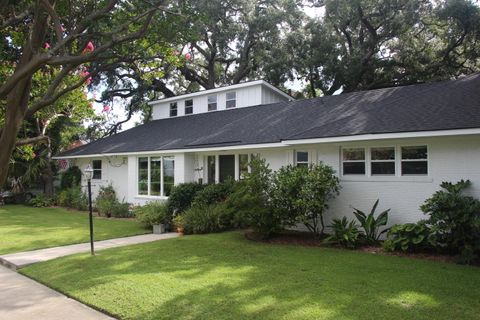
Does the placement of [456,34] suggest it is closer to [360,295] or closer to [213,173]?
[213,173]

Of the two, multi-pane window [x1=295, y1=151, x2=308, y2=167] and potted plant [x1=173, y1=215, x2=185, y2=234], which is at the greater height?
multi-pane window [x1=295, y1=151, x2=308, y2=167]

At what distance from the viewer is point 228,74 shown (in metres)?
34.8

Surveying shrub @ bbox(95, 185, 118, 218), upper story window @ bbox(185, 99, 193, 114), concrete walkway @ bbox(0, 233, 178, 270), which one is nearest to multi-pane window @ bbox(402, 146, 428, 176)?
concrete walkway @ bbox(0, 233, 178, 270)

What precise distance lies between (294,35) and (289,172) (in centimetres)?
1954

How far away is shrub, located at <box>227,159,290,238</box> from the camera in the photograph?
33.4 feet

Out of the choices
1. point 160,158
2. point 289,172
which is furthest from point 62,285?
point 160,158

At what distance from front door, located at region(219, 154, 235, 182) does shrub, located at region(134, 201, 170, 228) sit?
3.01 metres

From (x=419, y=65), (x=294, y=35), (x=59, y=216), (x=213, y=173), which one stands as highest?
(x=294, y=35)

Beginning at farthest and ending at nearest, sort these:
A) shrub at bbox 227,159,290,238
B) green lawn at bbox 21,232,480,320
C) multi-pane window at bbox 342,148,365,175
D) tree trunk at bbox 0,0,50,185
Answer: multi-pane window at bbox 342,148,365,175 → shrub at bbox 227,159,290,238 → green lawn at bbox 21,232,480,320 → tree trunk at bbox 0,0,50,185

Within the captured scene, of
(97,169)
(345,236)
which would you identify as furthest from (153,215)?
(97,169)

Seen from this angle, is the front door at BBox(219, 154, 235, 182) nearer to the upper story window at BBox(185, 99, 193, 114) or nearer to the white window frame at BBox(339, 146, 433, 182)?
the white window frame at BBox(339, 146, 433, 182)

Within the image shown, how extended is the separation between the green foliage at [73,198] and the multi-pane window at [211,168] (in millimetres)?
7773

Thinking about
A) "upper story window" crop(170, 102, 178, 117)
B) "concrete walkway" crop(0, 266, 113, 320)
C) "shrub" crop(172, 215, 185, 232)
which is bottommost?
"concrete walkway" crop(0, 266, 113, 320)

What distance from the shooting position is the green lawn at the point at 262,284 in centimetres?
507
